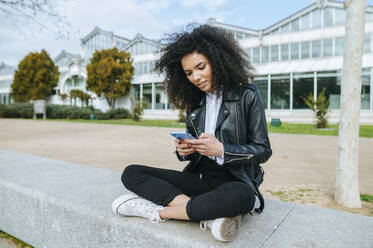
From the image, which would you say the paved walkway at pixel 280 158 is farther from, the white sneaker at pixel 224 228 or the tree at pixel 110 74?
the tree at pixel 110 74

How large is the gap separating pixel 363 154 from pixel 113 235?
6612mm

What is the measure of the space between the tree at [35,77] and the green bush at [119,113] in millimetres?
11214

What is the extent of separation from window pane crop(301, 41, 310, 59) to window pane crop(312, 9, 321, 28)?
1539 millimetres

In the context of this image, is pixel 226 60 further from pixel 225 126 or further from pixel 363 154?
pixel 363 154

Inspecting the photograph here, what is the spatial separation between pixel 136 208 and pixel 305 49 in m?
21.4

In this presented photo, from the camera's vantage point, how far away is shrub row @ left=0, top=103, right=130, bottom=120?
79.3 feet

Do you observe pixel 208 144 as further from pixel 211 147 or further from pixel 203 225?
pixel 203 225

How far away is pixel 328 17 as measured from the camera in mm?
20094

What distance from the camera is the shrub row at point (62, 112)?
79.3ft

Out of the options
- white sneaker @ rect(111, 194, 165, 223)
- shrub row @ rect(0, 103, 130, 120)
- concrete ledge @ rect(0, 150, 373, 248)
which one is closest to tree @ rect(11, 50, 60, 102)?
shrub row @ rect(0, 103, 130, 120)

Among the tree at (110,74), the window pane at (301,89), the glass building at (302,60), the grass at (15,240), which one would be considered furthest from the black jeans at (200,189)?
the tree at (110,74)

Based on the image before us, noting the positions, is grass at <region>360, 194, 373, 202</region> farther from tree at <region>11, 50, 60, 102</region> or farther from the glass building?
tree at <region>11, 50, 60, 102</region>

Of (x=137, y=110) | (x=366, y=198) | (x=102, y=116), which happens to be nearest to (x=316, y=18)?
(x=137, y=110)

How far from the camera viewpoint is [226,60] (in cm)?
223
